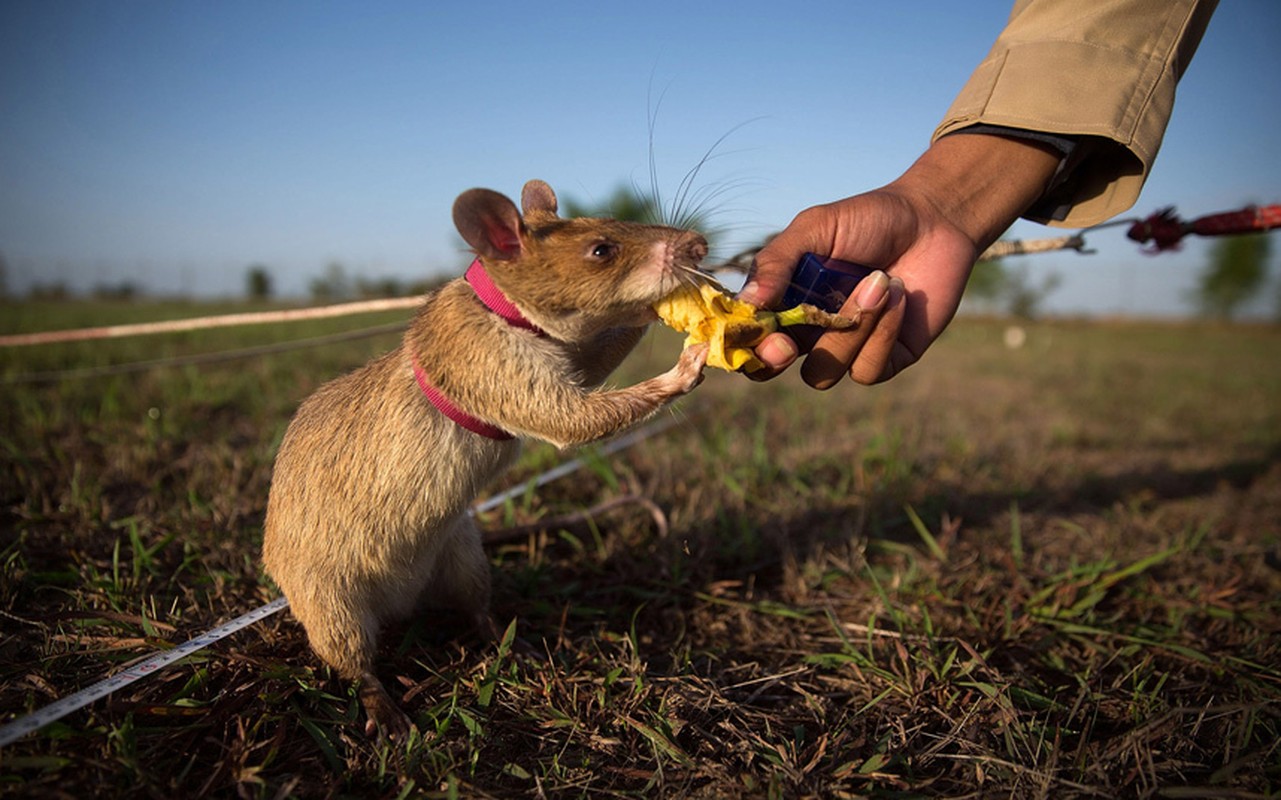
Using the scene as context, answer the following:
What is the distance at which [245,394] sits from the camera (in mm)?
5383

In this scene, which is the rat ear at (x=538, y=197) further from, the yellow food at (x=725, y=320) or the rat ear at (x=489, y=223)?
the yellow food at (x=725, y=320)

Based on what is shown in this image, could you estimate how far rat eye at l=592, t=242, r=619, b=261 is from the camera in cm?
207

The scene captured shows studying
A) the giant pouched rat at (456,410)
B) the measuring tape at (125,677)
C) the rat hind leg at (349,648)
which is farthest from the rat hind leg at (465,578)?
the measuring tape at (125,677)

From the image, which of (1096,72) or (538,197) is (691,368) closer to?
(538,197)

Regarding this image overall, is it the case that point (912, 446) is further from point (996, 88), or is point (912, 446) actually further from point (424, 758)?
point (424, 758)

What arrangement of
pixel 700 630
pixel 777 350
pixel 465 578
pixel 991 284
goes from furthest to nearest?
1. pixel 991 284
2. pixel 700 630
3. pixel 465 578
4. pixel 777 350

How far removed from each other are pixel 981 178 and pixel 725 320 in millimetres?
1315

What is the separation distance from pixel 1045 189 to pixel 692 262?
1669 millimetres

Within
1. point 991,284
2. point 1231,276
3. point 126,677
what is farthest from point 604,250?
point 1231,276

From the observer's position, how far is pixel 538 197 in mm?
2486

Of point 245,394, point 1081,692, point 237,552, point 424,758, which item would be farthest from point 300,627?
point 245,394

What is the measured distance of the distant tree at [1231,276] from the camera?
143ft

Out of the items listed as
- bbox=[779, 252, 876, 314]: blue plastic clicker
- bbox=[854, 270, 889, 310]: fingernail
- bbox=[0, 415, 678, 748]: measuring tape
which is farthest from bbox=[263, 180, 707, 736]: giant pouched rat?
bbox=[854, 270, 889, 310]: fingernail

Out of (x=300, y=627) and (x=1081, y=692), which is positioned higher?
(x=300, y=627)
